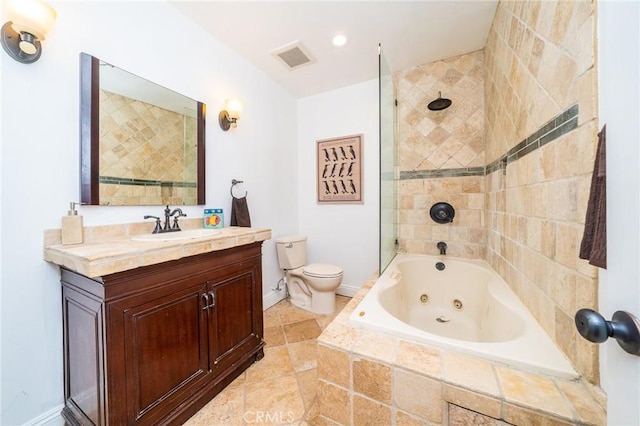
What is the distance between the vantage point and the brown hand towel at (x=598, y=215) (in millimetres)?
468

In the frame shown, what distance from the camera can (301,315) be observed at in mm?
2277

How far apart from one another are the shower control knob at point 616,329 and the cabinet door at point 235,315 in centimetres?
139

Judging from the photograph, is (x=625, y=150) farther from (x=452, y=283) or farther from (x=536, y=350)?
(x=452, y=283)

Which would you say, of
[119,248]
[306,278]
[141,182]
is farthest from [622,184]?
[306,278]

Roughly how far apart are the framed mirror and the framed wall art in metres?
1.36

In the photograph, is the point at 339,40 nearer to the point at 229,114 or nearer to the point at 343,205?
the point at 229,114

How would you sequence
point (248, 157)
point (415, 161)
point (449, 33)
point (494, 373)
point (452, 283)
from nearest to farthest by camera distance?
1. point (494, 373)
2. point (449, 33)
3. point (452, 283)
4. point (248, 157)
5. point (415, 161)

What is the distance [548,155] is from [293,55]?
1.99m

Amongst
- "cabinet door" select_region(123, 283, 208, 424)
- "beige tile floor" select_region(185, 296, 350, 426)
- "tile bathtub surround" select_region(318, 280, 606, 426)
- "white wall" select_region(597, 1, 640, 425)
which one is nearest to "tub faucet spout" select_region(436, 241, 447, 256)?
"beige tile floor" select_region(185, 296, 350, 426)

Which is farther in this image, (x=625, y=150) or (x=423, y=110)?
(x=423, y=110)

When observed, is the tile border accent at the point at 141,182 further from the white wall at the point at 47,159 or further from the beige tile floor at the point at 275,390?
the beige tile floor at the point at 275,390

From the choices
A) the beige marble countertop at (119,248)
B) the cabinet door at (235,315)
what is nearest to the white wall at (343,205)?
the cabinet door at (235,315)

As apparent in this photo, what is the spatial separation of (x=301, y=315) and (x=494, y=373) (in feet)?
5.64

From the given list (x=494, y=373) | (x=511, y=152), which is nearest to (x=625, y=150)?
(x=494, y=373)
